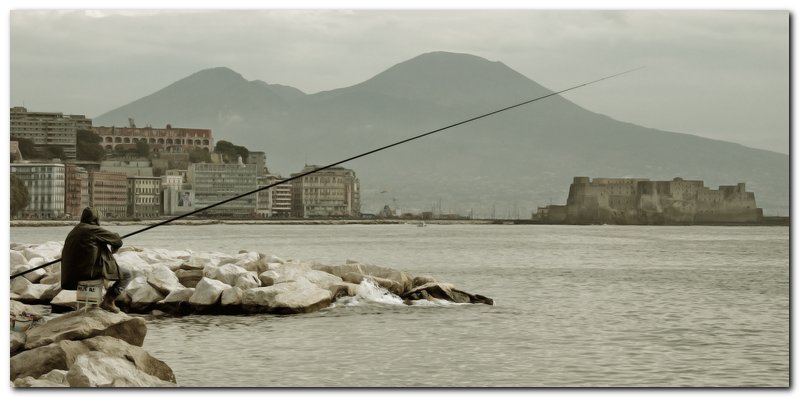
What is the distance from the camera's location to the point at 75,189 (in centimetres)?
1580

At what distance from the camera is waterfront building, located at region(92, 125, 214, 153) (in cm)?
1650

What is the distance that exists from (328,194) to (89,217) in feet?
111

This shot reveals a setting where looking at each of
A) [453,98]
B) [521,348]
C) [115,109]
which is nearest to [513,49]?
[521,348]

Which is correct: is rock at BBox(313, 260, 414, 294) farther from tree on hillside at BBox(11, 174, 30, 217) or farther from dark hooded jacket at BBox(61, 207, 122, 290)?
dark hooded jacket at BBox(61, 207, 122, 290)

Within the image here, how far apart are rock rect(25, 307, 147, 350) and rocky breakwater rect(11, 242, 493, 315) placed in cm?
485

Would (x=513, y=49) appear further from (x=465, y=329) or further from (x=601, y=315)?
(x=601, y=315)

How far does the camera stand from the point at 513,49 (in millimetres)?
10258

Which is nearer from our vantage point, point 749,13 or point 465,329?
point 749,13

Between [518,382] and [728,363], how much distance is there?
2.21 m

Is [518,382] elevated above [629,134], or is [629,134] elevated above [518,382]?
[629,134]

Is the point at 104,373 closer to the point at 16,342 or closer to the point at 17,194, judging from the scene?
the point at 16,342

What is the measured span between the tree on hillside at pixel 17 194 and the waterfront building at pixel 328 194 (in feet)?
51.8

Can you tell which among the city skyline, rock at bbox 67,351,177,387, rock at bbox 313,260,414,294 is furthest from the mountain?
rock at bbox 67,351,177,387

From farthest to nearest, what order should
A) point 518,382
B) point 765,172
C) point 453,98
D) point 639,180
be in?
1. point 639,180
2. point 453,98
3. point 765,172
4. point 518,382
